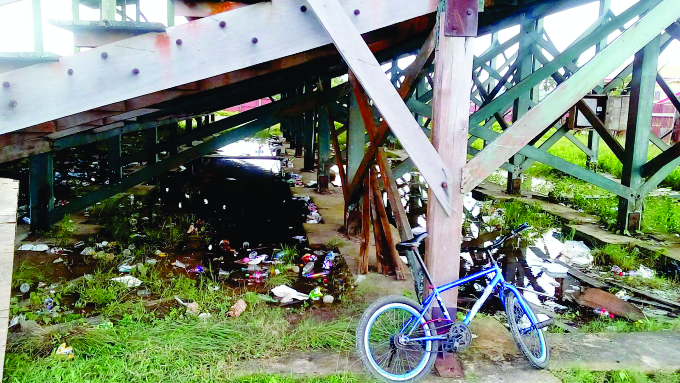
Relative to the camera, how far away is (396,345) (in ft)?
10.9

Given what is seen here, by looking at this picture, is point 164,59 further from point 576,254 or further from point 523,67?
point 523,67

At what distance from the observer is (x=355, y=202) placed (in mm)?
6629

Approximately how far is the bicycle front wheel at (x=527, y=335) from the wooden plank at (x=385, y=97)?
2.89 feet

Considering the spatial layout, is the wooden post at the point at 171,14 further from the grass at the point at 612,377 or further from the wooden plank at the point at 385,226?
the grass at the point at 612,377

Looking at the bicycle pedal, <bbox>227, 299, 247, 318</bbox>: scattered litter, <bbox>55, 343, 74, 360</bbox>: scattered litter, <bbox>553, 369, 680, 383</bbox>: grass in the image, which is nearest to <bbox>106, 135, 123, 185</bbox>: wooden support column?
<bbox>227, 299, 247, 318</bbox>: scattered litter

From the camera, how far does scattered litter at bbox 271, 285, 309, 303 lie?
4782 millimetres

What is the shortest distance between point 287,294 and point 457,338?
1.90 metres

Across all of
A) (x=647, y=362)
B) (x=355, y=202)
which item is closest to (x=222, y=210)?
(x=355, y=202)

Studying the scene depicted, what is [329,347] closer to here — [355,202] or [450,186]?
[450,186]

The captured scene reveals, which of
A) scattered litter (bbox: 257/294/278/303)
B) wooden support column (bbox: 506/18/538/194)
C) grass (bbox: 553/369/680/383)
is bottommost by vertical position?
grass (bbox: 553/369/680/383)

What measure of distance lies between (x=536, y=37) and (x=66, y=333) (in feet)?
23.2

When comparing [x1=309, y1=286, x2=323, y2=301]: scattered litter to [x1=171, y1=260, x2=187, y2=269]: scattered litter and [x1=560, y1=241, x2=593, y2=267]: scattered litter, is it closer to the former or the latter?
[x1=171, y1=260, x2=187, y2=269]: scattered litter

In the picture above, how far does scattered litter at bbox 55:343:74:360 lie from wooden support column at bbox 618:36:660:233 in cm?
652

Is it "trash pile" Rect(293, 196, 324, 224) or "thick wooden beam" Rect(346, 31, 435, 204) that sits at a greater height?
"thick wooden beam" Rect(346, 31, 435, 204)
